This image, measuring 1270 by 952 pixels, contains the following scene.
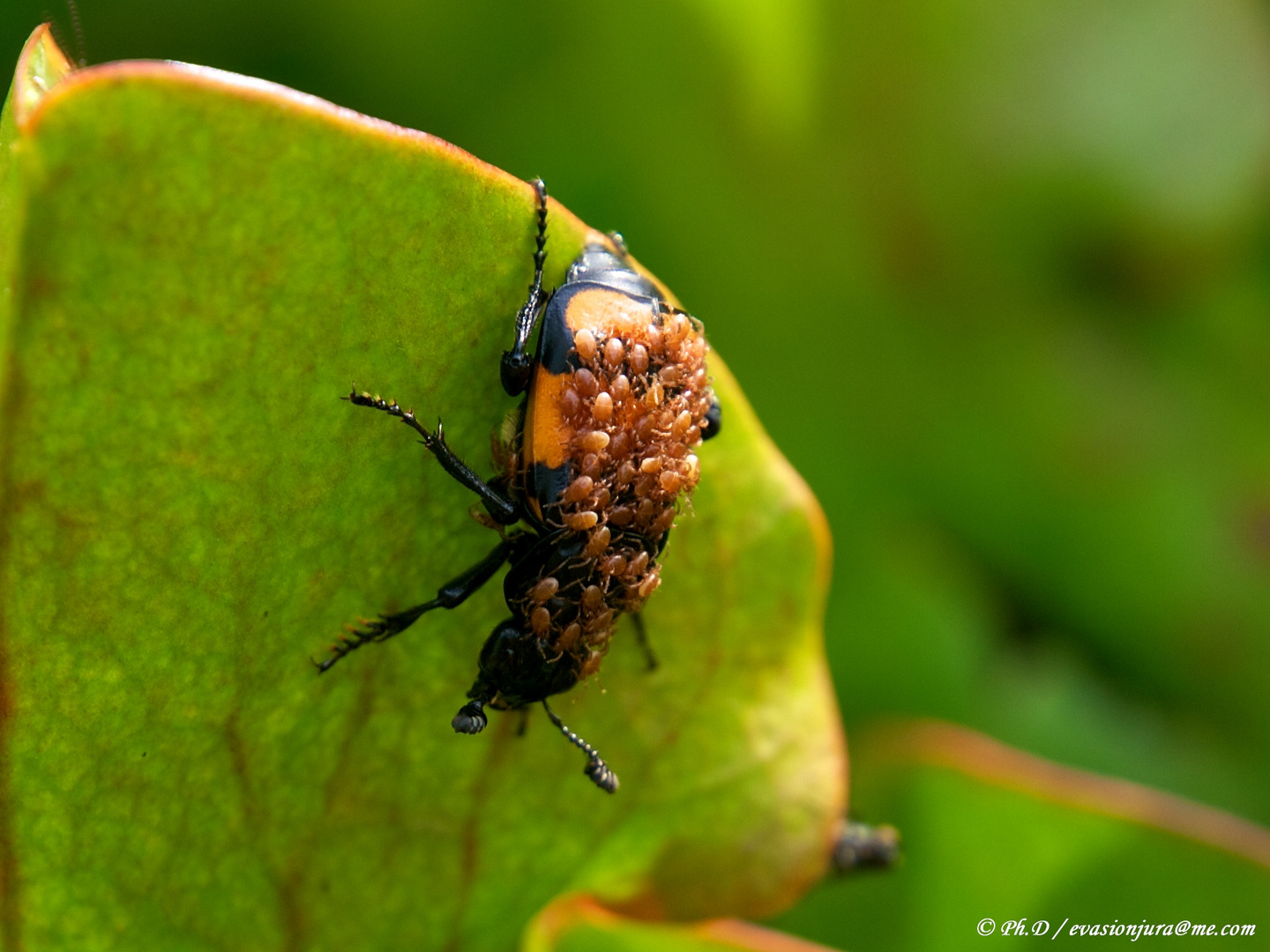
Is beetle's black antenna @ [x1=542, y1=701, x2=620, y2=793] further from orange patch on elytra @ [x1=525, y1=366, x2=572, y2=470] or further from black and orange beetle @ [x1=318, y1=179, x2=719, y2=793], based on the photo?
orange patch on elytra @ [x1=525, y1=366, x2=572, y2=470]

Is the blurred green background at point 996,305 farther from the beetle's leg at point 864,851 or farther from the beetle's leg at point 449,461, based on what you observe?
the beetle's leg at point 449,461

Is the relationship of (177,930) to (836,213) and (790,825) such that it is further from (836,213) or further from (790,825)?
(836,213)

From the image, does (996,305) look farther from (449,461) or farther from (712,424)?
(449,461)

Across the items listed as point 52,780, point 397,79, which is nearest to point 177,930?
point 52,780

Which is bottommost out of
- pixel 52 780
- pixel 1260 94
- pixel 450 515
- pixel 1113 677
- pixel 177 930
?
pixel 1113 677

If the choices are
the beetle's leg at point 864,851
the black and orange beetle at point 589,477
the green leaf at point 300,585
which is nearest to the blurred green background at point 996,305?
the beetle's leg at point 864,851

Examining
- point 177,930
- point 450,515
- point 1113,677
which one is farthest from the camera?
point 1113,677

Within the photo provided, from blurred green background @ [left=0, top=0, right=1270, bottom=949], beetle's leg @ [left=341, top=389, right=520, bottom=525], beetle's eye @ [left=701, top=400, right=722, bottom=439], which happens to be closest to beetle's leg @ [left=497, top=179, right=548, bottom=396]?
beetle's leg @ [left=341, top=389, right=520, bottom=525]
